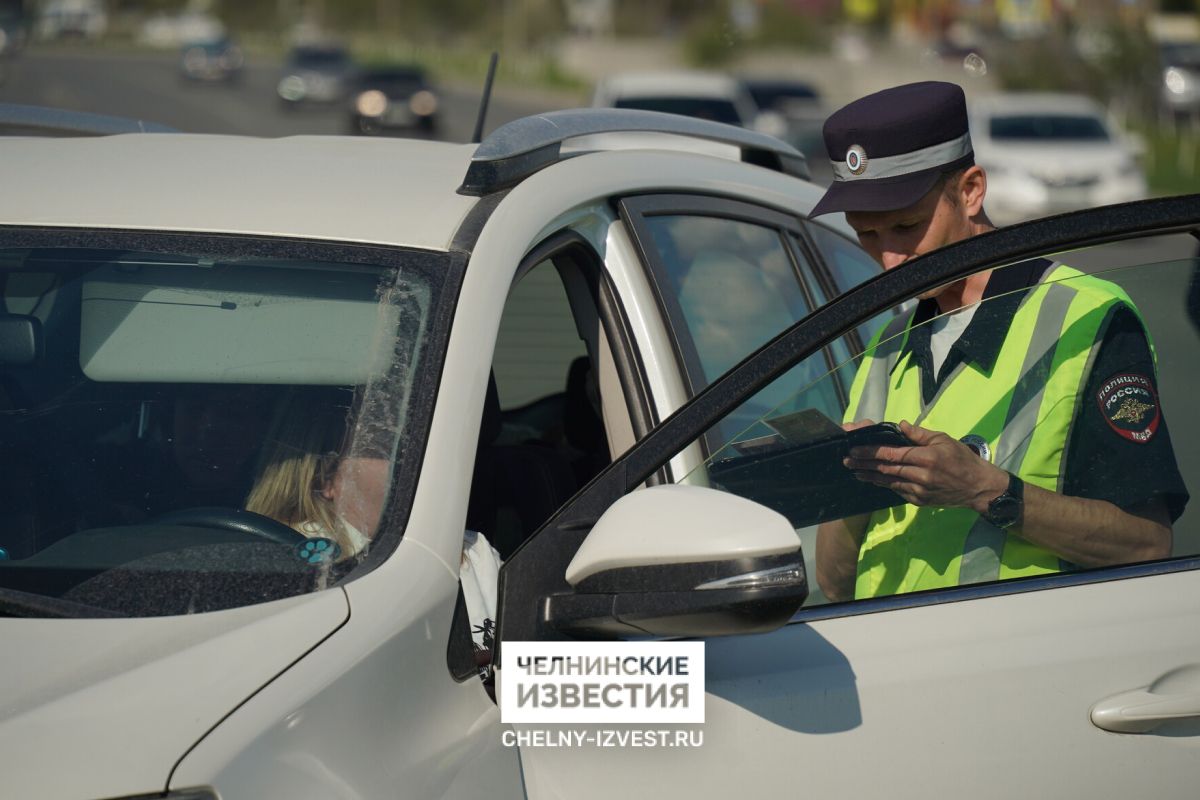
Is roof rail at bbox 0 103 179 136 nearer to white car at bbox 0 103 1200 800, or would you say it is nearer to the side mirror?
white car at bbox 0 103 1200 800

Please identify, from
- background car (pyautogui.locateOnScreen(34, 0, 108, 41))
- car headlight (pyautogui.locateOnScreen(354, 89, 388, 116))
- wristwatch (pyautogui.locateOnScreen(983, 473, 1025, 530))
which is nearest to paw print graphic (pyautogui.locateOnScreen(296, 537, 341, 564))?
wristwatch (pyautogui.locateOnScreen(983, 473, 1025, 530))

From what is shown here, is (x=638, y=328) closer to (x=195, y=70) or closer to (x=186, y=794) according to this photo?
(x=186, y=794)

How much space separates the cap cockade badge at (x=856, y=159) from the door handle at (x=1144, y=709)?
3.25 ft

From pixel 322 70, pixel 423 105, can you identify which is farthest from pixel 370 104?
pixel 322 70

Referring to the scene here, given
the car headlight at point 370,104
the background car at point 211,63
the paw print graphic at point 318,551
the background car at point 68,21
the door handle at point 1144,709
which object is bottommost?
the door handle at point 1144,709

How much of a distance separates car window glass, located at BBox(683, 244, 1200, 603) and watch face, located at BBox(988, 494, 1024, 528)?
13 millimetres

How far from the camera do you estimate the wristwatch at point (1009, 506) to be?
6.44ft

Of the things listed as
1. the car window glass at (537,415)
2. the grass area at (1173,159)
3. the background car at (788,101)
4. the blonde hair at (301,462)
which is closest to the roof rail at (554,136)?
the car window glass at (537,415)

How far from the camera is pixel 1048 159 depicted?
18250mm

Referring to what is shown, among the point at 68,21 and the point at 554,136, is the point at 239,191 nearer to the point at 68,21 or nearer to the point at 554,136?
the point at 554,136

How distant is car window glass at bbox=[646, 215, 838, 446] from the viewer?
2.78 m

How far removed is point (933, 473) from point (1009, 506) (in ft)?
0.37

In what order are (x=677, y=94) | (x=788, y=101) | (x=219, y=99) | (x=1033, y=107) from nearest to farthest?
(x=677, y=94)
(x=1033, y=107)
(x=788, y=101)
(x=219, y=99)

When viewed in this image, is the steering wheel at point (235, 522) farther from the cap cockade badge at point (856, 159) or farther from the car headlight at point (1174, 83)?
the car headlight at point (1174, 83)
